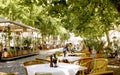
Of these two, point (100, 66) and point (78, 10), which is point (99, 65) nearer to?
point (100, 66)

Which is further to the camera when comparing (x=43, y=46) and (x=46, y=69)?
(x=43, y=46)

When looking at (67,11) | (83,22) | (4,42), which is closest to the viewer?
(67,11)

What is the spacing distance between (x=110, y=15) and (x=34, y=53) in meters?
13.4

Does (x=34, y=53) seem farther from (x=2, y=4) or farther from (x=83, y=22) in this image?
(x=83, y=22)

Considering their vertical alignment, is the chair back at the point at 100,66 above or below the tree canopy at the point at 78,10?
below

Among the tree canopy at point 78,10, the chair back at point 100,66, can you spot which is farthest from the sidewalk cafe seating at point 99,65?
the tree canopy at point 78,10

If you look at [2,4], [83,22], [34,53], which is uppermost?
[2,4]

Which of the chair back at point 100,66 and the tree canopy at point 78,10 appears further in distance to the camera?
the tree canopy at point 78,10

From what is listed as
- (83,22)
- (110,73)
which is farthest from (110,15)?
(110,73)

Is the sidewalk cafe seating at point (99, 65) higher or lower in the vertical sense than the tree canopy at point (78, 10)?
lower

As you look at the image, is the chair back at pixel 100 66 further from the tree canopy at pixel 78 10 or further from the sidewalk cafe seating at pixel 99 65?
the tree canopy at pixel 78 10

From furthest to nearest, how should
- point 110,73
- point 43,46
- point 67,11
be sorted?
point 43,46 < point 67,11 < point 110,73

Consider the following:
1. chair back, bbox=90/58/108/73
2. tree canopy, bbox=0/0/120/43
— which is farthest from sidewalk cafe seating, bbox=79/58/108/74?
tree canopy, bbox=0/0/120/43

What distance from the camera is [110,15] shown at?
15.9 metres
